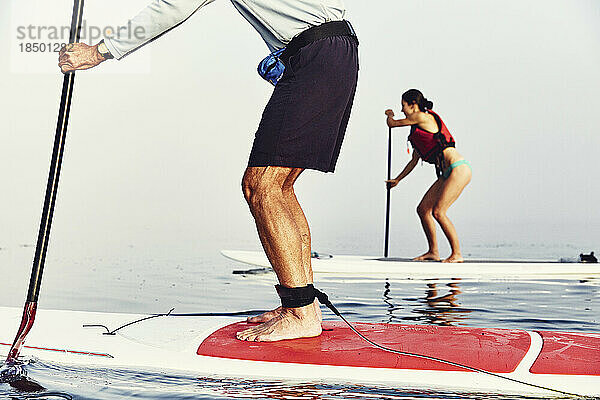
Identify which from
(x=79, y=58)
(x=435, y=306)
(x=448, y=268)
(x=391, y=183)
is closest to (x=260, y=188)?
(x=79, y=58)

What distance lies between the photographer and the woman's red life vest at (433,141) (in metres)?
6.95

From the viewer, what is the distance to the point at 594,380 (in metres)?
2.18

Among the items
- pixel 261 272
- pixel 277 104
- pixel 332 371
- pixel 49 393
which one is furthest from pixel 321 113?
pixel 261 272

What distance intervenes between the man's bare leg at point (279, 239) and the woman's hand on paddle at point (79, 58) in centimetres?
65

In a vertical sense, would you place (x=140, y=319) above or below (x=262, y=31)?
below

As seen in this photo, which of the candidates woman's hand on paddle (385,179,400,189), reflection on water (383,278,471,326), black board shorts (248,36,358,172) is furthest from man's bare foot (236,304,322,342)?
woman's hand on paddle (385,179,400,189)

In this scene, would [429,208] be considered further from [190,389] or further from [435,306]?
[190,389]

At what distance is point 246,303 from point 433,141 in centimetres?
254

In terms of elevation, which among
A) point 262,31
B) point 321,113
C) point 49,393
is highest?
point 262,31

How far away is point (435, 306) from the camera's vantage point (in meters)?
4.97

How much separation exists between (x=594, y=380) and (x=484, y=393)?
305 mm

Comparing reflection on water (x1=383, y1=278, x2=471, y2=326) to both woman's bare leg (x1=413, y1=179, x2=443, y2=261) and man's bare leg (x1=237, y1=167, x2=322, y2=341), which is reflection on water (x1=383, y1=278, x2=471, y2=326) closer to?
woman's bare leg (x1=413, y1=179, x2=443, y2=261)

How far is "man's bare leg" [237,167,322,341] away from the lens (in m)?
2.58

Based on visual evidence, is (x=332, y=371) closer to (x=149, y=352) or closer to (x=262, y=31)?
(x=149, y=352)
